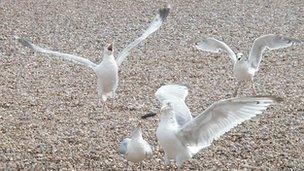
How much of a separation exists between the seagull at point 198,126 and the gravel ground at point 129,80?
1.68 ft

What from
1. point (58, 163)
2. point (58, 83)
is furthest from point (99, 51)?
point (58, 163)

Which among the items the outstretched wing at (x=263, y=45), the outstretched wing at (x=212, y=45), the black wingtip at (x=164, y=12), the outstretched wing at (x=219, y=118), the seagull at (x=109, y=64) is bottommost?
the outstretched wing at (x=219, y=118)

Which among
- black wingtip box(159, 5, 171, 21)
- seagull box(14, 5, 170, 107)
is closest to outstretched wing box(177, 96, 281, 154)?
seagull box(14, 5, 170, 107)

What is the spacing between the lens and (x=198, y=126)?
494cm

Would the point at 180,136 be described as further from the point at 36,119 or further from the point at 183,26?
the point at 183,26

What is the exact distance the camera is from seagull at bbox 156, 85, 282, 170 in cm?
468

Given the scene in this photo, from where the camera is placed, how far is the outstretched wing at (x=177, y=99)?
5.34 metres

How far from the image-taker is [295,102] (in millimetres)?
7465

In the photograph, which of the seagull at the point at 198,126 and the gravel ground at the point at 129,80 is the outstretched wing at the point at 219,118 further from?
the gravel ground at the point at 129,80

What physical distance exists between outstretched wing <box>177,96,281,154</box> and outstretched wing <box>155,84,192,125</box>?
0.73 ft

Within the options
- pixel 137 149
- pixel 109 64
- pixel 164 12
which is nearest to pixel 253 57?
pixel 164 12

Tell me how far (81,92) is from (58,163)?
2533mm

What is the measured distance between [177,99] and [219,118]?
0.83 m

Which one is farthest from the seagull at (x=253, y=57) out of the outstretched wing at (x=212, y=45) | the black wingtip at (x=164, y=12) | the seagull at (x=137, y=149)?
the seagull at (x=137, y=149)
